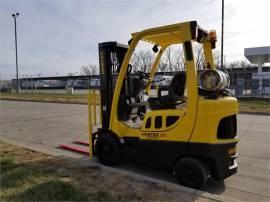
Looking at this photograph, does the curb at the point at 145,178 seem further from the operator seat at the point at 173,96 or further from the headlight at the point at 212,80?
the headlight at the point at 212,80

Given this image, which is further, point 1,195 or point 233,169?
point 233,169

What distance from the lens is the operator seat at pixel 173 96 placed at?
4.71 metres

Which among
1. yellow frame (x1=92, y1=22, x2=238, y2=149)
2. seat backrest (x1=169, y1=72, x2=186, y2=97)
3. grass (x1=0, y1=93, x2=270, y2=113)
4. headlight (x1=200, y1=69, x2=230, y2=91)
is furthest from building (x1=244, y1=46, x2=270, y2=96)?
headlight (x1=200, y1=69, x2=230, y2=91)

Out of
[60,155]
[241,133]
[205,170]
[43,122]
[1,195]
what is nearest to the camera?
[1,195]

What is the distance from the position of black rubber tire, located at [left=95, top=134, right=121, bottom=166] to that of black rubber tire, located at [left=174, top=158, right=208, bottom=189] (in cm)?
134

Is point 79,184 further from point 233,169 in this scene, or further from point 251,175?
point 251,175

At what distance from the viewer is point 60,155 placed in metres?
6.43

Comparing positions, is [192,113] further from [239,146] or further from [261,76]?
[261,76]

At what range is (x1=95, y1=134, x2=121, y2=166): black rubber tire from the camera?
5355 mm

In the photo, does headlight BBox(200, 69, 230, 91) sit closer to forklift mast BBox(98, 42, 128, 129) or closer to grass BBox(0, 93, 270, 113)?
forklift mast BBox(98, 42, 128, 129)

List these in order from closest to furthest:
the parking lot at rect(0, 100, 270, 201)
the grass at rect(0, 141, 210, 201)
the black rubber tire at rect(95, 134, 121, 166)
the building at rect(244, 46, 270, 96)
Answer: the grass at rect(0, 141, 210, 201) < the parking lot at rect(0, 100, 270, 201) < the black rubber tire at rect(95, 134, 121, 166) < the building at rect(244, 46, 270, 96)

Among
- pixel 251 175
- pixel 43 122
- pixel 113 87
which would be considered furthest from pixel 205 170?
pixel 43 122

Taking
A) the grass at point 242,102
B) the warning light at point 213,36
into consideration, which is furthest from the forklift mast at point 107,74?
the grass at point 242,102

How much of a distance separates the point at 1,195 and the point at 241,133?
7350 millimetres
